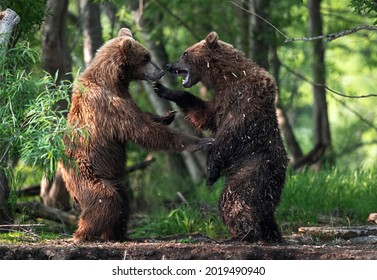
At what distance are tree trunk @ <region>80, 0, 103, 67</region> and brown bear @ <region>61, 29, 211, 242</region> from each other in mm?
4344

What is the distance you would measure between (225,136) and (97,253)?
6.99 feet

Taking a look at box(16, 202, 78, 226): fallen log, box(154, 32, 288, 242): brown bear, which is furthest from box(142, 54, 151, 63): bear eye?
box(16, 202, 78, 226): fallen log

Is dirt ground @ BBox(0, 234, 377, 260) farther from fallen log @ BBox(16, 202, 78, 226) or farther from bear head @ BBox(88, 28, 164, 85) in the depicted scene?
fallen log @ BBox(16, 202, 78, 226)

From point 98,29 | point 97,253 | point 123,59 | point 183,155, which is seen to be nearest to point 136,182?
point 183,155

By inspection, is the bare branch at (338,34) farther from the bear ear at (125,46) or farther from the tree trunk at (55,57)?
the tree trunk at (55,57)

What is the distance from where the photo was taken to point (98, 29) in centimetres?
1435

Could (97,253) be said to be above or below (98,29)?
below

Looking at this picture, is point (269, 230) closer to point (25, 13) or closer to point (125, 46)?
point (125, 46)

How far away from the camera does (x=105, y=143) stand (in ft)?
31.4

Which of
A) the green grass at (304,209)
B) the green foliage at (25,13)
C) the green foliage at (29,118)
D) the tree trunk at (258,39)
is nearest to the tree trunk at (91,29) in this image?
the tree trunk at (258,39)

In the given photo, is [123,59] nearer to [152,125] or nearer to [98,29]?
[152,125]

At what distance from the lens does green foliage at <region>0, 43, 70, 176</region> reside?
8.27 metres

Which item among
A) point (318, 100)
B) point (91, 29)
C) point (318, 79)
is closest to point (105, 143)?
point (91, 29)

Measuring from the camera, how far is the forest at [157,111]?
8789 millimetres
